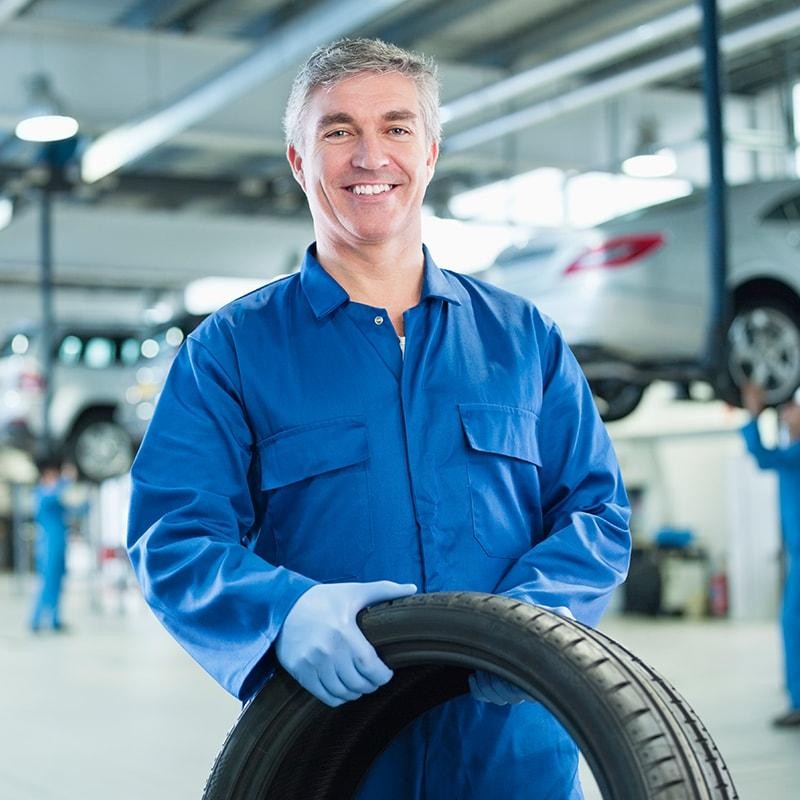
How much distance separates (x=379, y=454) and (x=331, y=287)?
0.25 m

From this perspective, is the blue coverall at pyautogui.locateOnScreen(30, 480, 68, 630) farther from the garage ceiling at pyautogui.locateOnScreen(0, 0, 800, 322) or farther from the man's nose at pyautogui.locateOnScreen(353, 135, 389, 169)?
the man's nose at pyautogui.locateOnScreen(353, 135, 389, 169)

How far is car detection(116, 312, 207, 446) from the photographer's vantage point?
46.9ft

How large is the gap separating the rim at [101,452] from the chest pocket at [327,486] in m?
14.6

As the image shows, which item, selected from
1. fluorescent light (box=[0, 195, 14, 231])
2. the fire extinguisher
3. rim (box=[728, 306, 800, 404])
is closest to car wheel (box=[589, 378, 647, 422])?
rim (box=[728, 306, 800, 404])

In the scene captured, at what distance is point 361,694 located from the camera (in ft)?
5.34

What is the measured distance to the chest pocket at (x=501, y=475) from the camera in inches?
70.5

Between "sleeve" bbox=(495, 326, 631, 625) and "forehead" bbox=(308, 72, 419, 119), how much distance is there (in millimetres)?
397

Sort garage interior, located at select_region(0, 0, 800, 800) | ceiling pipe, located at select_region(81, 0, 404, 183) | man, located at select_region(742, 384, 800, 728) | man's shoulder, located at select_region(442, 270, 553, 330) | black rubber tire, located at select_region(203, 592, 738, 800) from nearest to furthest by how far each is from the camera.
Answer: black rubber tire, located at select_region(203, 592, 738, 800) → man's shoulder, located at select_region(442, 270, 553, 330) → man, located at select_region(742, 384, 800, 728) → garage interior, located at select_region(0, 0, 800, 800) → ceiling pipe, located at select_region(81, 0, 404, 183)

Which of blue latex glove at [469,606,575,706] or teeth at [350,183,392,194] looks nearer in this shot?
blue latex glove at [469,606,575,706]

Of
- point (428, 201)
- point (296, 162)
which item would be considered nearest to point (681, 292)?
point (296, 162)

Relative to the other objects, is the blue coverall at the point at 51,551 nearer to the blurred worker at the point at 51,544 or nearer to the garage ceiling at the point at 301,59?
the blurred worker at the point at 51,544

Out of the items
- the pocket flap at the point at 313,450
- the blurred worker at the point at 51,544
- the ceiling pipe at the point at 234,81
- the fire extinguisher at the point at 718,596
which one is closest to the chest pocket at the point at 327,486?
the pocket flap at the point at 313,450

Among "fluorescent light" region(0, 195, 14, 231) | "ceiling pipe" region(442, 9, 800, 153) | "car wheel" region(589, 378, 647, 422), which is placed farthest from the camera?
"fluorescent light" region(0, 195, 14, 231)

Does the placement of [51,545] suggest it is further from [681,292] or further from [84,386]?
[681,292]
